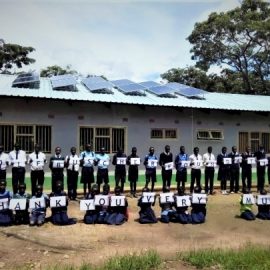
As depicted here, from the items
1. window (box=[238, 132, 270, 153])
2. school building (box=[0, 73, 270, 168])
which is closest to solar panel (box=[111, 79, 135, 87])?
school building (box=[0, 73, 270, 168])

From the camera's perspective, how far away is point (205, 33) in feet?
109

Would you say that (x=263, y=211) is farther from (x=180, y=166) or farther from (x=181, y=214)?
(x=180, y=166)

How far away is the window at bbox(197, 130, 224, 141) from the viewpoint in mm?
21161

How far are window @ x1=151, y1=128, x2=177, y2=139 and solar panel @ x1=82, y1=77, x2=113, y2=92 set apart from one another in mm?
2777

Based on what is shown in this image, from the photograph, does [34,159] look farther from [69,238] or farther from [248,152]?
[248,152]

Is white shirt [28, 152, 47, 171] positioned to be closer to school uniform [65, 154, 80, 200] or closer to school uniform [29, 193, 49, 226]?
school uniform [65, 154, 80, 200]

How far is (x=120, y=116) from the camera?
763 inches

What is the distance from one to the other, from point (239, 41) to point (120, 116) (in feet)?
54.9

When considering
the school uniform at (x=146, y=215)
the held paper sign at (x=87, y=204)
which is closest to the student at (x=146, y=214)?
the school uniform at (x=146, y=215)

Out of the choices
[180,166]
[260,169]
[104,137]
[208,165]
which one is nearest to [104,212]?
[180,166]

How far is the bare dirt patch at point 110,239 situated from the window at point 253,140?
10.6 m

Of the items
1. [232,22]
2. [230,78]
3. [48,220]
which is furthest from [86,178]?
[230,78]

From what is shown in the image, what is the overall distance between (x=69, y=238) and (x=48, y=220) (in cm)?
145

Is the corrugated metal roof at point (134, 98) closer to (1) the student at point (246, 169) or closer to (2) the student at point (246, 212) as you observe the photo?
(1) the student at point (246, 169)
